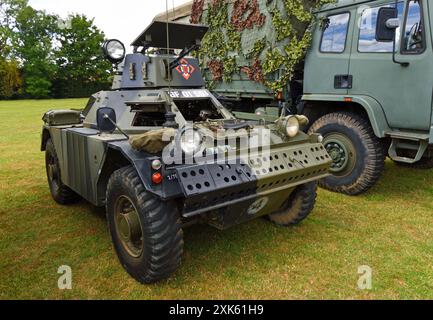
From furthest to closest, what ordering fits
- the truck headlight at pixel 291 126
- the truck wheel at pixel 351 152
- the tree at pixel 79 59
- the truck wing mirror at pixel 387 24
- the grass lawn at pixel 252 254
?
the tree at pixel 79 59 < the truck wheel at pixel 351 152 < the truck wing mirror at pixel 387 24 < the truck headlight at pixel 291 126 < the grass lawn at pixel 252 254

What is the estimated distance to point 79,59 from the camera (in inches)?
1606

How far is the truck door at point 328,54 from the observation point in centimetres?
571

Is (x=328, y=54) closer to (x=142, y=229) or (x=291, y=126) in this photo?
(x=291, y=126)

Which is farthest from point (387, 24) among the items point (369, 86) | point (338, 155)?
point (338, 155)

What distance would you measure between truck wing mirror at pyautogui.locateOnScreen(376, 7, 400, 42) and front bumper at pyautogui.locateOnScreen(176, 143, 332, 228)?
1864 mm

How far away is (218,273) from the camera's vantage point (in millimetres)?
3480

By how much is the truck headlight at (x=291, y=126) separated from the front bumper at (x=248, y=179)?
0.40ft

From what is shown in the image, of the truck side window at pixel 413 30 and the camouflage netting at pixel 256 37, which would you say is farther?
the camouflage netting at pixel 256 37

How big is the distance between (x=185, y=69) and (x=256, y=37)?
8.48 ft

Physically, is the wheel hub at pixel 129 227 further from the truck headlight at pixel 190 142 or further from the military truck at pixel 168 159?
the truck headlight at pixel 190 142

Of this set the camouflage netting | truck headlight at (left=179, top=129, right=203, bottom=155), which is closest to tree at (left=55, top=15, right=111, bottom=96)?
the camouflage netting

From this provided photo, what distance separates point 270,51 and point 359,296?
4.57m

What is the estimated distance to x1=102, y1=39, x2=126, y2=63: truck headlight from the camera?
4742 mm

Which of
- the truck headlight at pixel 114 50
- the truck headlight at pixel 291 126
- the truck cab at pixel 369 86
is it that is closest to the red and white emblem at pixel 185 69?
the truck headlight at pixel 114 50
